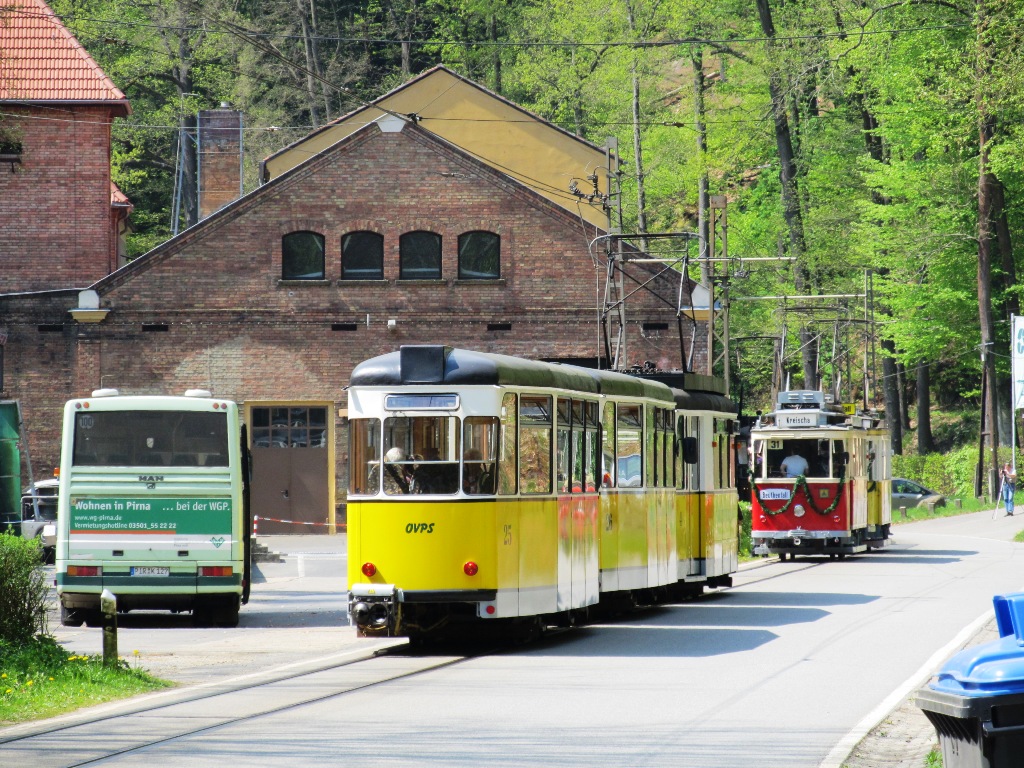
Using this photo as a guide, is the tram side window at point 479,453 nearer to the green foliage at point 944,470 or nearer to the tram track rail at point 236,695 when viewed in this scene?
the tram track rail at point 236,695

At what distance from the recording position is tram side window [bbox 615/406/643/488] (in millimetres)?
19125

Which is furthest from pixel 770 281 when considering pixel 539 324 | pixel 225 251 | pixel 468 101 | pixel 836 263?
pixel 225 251

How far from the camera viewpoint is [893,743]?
10398 mm

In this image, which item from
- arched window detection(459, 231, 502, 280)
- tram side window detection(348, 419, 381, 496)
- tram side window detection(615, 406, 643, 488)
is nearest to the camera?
tram side window detection(348, 419, 381, 496)

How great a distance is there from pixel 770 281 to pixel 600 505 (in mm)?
47431

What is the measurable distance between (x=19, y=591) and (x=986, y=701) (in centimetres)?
1014

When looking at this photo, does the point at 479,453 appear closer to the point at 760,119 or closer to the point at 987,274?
the point at 760,119

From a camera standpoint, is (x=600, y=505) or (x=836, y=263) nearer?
(x=600, y=505)

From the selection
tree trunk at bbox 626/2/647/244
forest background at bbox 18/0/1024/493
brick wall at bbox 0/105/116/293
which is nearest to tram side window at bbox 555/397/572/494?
brick wall at bbox 0/105/116/293

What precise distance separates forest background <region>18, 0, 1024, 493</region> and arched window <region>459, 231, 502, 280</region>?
1075 centimetres

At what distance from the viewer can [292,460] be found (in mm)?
40875

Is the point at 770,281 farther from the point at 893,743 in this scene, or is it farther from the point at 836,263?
the point at 893,743

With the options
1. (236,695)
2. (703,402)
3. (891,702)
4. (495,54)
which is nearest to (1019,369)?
(703,402)

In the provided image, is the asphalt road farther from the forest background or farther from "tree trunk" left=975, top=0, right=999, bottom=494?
"tree trunk" left=975, top=0, right=999, bottom=494
